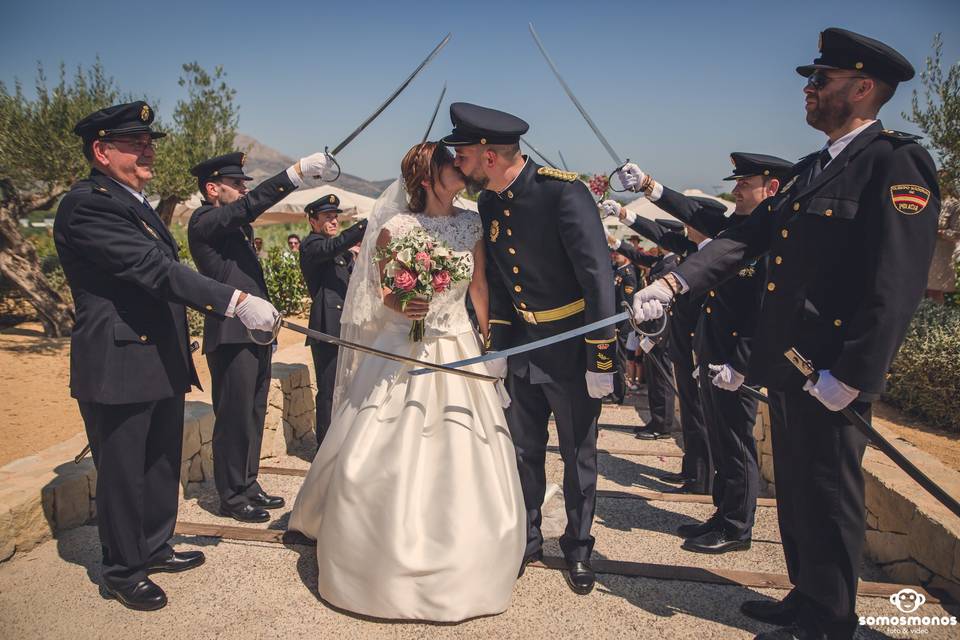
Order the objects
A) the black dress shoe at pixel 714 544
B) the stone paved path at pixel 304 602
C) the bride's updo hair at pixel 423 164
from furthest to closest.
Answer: the black dress shoe at pixel 714 544, the bride's updo hair at pixel 423 164, the stone paved path at pixel 304 602

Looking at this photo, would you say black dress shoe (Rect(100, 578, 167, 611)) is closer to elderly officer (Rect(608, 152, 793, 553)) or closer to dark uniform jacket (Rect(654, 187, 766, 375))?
elderly officer (Rect(608, 152, 793, 553))

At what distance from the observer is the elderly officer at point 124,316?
324 cm

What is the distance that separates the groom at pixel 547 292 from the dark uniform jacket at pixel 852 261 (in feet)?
1.95

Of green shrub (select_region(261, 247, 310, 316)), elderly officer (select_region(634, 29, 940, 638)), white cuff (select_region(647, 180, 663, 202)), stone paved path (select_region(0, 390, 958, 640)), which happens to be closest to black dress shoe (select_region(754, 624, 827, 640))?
elderly officer (select_region(634, 29, 940, 638))

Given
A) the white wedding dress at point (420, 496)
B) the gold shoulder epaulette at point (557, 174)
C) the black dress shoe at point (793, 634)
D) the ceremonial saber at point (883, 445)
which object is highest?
the gold shoulder epaulette at point (557, 174)

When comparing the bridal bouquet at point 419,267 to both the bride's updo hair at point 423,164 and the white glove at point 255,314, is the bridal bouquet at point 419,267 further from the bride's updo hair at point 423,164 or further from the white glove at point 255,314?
the white glove at point 255,314

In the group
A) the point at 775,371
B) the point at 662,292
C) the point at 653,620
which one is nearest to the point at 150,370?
the point at 662,292

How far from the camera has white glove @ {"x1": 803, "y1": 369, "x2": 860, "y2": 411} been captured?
264cm

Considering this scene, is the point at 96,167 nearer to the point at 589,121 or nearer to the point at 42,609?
the point at 42,609

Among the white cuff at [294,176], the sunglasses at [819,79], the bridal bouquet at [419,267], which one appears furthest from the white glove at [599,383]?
the white cuff at [294,176]

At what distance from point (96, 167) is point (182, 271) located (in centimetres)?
81

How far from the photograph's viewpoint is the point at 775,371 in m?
2.95

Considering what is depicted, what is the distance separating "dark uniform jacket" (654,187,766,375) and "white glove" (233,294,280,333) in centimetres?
278

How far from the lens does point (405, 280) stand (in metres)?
3.58
